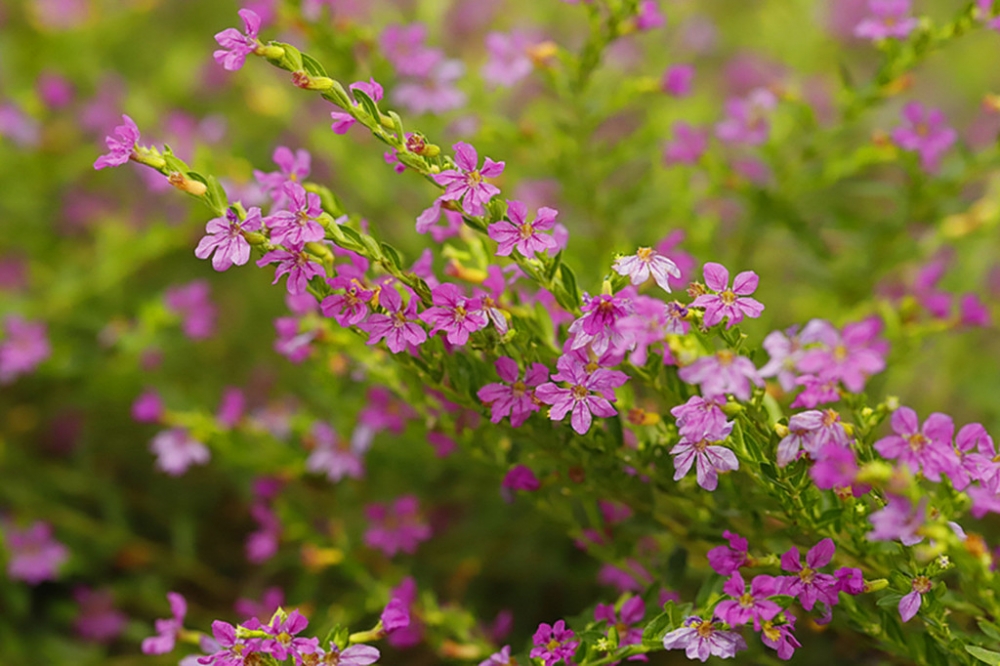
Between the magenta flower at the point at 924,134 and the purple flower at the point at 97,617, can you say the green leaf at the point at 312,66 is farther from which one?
the purple flower at the point at 97,617

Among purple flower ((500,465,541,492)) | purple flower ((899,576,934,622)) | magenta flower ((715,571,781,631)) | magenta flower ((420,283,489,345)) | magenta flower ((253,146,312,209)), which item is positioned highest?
magenta flower ((253,146,312,209))

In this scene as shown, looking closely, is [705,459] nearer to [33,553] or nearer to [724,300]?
[724,300]

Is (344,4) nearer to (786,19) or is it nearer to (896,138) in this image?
(896,138)

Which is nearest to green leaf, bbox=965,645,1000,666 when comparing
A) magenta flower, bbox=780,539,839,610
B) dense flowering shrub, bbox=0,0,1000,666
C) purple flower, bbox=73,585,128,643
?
dense flowering shrub, bbox=0,0,1000,666

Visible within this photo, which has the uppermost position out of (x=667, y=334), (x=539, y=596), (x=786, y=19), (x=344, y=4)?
(x=786, y=19)

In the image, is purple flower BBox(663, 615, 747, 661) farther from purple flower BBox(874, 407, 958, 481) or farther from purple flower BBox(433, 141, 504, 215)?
purple flower BBox(433, 141, 504, 215)

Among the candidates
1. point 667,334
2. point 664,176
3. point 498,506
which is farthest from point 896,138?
point 498,506

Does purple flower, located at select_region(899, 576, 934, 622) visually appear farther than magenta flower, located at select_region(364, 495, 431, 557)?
No
